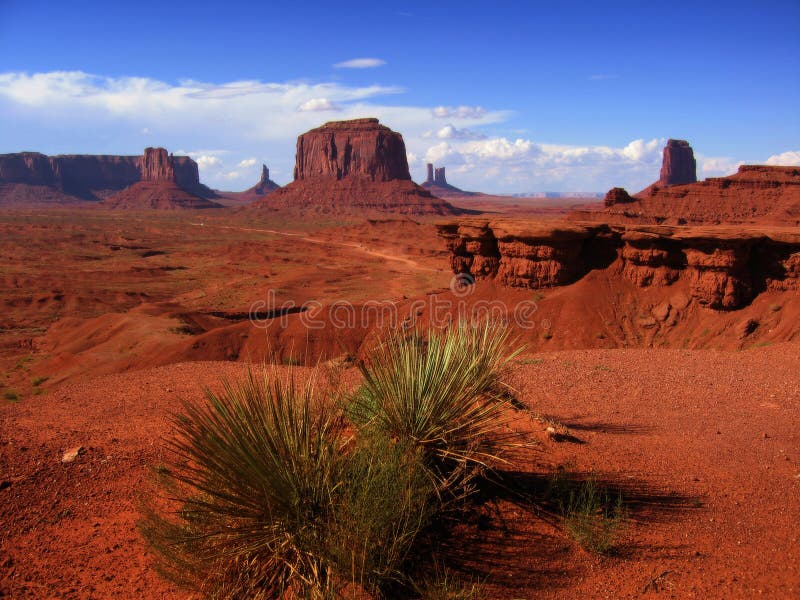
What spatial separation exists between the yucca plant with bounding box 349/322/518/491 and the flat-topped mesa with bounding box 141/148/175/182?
554 feet

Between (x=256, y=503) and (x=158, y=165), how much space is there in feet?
570

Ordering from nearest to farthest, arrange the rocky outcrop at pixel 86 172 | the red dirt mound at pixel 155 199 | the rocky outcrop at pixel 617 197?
the rocky outcrop at pixel 617 197, the red dirt mound at pixel 155 199, the rocky outcrop at pixel 86 172

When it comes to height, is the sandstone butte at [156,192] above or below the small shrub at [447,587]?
above

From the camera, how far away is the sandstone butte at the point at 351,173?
4674 inches

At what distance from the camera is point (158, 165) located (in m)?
158

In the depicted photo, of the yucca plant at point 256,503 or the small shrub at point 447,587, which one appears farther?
the yucca plant at point 256,503

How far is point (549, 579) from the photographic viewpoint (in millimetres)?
3984

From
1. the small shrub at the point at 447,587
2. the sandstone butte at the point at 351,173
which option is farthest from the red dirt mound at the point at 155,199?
the small shrub at the point at 447,587

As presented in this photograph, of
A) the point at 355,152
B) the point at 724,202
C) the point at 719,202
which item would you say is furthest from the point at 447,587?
the point at 355,152

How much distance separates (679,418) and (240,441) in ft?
22.5

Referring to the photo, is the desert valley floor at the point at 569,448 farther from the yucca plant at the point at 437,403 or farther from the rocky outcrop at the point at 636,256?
the rocky outcrop at the point at 636,256

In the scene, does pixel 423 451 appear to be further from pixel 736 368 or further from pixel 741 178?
pixel 741 178

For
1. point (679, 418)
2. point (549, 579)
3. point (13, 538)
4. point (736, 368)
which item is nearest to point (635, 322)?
point (736, 368)

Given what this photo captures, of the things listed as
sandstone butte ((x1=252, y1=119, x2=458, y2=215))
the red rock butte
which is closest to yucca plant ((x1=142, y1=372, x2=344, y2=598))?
the red rock butte
